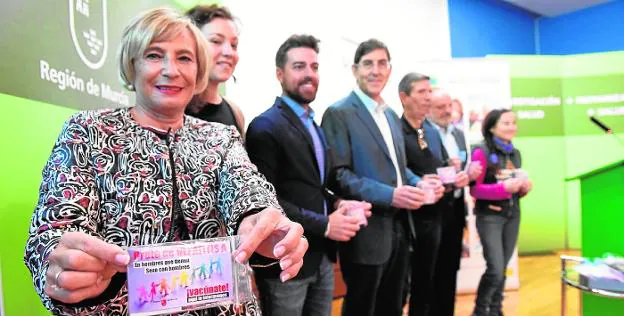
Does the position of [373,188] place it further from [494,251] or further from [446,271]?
[494,251]

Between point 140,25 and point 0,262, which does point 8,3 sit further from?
point 0,262

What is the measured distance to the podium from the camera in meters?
2.78

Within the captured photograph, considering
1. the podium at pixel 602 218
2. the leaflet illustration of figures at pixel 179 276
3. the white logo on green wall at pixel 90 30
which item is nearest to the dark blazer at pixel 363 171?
the podium at pixel 602 218

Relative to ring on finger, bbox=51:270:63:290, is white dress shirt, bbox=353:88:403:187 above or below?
above

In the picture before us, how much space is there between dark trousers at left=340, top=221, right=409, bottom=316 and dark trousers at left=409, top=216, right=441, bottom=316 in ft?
1.07

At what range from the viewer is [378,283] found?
8.75 ft

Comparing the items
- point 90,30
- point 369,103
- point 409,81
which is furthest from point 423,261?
point 90,30

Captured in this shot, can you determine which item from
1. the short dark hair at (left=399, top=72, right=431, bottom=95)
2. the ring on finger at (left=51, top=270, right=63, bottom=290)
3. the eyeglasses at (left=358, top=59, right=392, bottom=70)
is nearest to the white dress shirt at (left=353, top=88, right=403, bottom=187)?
the eyeglasses at (left=358, top=59, right=392, bottom=70)

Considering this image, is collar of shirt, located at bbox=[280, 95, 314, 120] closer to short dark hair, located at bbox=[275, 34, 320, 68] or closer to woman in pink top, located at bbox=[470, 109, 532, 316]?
short dark hair, located at bbox=[275, 34, 320, 68]

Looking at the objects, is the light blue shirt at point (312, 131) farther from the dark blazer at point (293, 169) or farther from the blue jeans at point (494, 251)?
the blue jeans at point (494, 251)

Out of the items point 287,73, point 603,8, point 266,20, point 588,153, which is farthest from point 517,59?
point 287,73

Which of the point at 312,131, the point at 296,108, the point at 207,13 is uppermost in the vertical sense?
the point at 207,13

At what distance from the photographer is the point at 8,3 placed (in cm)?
139

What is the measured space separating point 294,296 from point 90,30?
133cm
